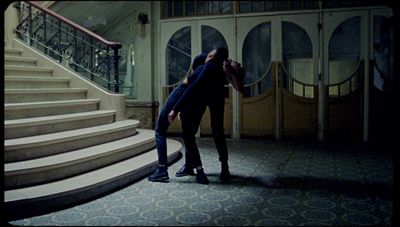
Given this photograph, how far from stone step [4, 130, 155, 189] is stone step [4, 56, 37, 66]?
2364mm

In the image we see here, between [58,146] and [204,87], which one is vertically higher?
[204,87]

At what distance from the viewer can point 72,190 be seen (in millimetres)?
3211

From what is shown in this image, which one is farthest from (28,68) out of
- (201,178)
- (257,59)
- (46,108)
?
(257,59)

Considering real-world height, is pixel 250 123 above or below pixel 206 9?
below

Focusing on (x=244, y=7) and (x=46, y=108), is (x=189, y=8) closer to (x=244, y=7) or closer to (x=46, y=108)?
(x=244, y=7)

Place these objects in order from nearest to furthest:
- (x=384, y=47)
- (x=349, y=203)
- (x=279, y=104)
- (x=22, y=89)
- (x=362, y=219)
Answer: (x=362, y=219)
(x=349, y=203)
(x=22, y=89)
(x=384, y=47)
(x=279, y=104)

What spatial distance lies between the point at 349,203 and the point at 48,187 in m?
2.58

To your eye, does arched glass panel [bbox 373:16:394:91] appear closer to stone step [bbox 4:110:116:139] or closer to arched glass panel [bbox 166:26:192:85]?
arched glass panel [bbox 166:26:192:85]

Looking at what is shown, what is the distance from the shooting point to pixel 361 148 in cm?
615

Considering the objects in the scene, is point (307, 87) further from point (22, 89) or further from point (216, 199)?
point (22, 89)

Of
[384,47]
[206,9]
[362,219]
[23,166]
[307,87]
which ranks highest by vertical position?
[206,9]

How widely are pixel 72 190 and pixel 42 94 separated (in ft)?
8.11

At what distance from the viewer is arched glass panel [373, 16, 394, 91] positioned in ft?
21.9

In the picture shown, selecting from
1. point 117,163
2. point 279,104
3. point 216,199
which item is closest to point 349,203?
point 216,199
